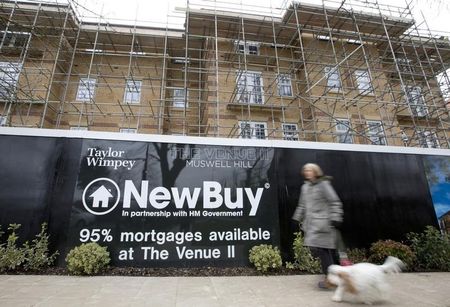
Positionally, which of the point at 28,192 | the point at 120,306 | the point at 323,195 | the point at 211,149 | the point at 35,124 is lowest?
the point at 120,306

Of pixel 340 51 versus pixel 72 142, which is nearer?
pixel 72 142

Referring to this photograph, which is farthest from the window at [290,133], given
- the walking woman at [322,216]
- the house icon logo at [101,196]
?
the walking woman at [322,216]

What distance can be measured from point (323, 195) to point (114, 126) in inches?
546

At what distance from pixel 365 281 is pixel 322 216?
1.02 m

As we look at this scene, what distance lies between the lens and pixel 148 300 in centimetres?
392

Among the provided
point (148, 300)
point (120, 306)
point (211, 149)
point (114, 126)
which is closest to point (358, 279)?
point (148, 300)

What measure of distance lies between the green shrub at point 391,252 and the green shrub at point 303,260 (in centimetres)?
154

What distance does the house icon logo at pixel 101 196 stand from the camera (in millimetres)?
6050

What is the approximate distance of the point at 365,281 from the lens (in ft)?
11.8

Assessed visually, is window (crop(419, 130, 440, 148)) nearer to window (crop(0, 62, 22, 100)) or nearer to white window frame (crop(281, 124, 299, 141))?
white window frame (crop(281, 124, 299, 141))

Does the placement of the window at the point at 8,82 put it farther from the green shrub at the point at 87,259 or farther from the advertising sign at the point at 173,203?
the green shrub at the point at 87,259

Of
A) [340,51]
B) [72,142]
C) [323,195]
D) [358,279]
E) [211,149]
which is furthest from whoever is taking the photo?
[340,51]

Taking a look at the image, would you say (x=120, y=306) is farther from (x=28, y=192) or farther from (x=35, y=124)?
(x=35, y=124)

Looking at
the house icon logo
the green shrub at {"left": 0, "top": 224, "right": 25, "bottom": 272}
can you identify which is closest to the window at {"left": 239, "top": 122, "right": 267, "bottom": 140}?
the house icon logo
